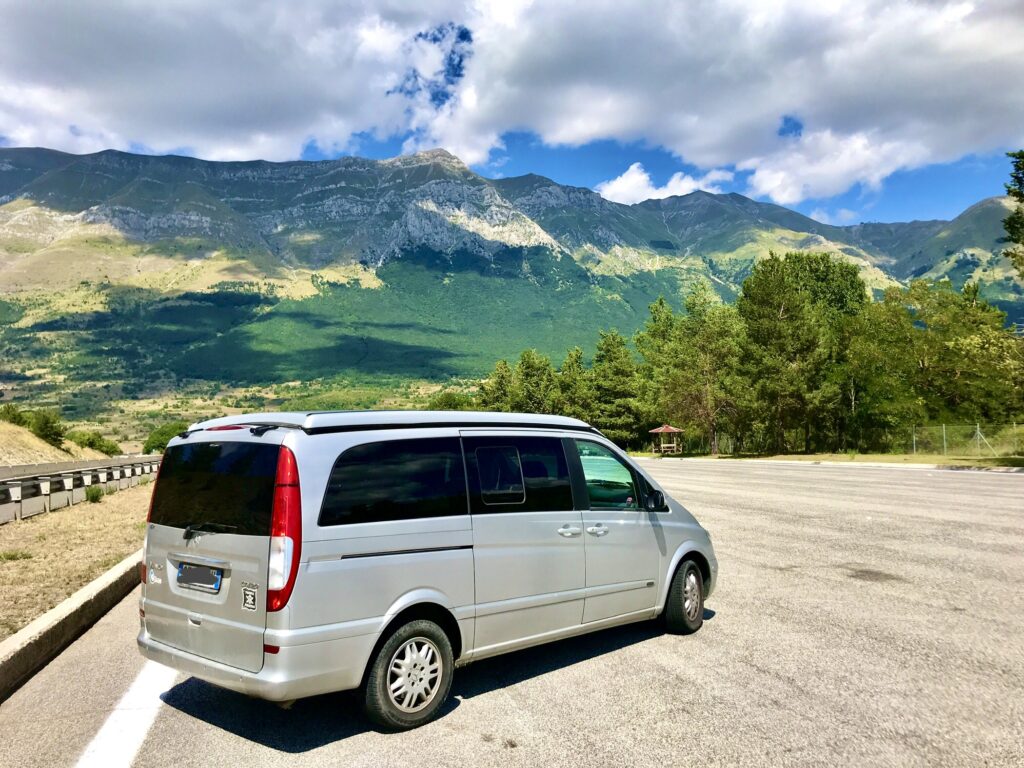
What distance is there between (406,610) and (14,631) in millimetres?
4215

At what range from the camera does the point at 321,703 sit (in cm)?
506

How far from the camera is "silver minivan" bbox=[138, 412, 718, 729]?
4336 millimetres

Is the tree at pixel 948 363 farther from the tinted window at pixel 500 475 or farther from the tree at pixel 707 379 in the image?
the tinted window at pixel 500 475

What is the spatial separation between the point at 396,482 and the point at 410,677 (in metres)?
1.23

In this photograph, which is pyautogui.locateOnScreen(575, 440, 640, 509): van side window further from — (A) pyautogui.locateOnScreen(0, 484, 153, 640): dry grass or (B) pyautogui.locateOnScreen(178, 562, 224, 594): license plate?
(A) pyautogui.locateOnScreen(0, 484, 153, 640): dry grass

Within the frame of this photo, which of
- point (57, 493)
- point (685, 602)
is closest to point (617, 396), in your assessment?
point (57, 493)

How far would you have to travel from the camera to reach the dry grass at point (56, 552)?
303 inches

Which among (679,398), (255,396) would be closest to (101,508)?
(679,398)

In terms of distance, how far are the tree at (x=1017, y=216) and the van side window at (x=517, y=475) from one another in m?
33.4

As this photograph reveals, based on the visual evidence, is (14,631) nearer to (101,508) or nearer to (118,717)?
(118,717)

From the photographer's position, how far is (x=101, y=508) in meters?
18.1

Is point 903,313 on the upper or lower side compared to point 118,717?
upper

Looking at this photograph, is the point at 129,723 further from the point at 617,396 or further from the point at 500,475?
the point at 617,396

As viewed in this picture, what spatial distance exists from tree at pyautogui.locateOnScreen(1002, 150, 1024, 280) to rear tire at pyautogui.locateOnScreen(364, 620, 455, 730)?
35.0 metres
